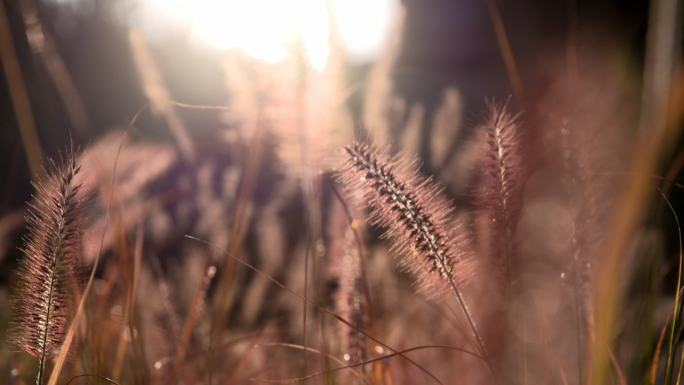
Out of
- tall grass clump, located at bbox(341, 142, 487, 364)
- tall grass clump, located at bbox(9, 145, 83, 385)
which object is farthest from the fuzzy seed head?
tall grass clump, located at bbox(9, 145, 83, 385)

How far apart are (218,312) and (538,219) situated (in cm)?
121

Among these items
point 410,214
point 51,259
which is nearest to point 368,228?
point 410,214

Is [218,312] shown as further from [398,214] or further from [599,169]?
[599,169]

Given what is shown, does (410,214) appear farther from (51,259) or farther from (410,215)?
(51,259)

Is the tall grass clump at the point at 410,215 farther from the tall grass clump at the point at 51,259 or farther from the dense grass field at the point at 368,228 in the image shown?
the tall grass clump at the point at 51,259

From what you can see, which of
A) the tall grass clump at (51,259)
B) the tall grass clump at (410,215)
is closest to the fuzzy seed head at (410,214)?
the tall grass clump at (410,215)

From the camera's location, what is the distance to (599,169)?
1.29 meters

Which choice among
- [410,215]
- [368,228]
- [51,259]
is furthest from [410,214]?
[368,228]

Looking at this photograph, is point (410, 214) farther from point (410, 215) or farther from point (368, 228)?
point (368, 228)

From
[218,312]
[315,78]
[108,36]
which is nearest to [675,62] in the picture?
[315,78]

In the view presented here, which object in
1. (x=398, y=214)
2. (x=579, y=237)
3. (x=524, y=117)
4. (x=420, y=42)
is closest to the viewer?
(x=398, y=214)

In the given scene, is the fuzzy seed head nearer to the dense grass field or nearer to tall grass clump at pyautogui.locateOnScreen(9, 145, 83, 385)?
the dense grass field

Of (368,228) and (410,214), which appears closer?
(410,214)

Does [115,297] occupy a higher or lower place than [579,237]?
higher
